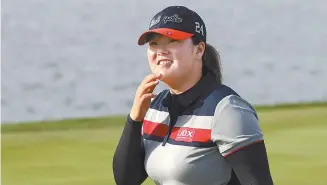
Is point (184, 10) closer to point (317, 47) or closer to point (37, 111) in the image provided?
point (37, 111)

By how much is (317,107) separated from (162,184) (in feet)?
17.7

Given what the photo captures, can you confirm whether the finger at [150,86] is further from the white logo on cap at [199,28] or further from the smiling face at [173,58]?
the white logo on cap at [199,28]

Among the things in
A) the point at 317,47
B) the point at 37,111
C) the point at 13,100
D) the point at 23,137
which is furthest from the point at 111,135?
the point at 317,47

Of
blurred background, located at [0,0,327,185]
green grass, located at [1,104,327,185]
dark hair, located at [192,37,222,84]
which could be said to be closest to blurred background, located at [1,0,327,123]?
blurred background, located at [0,0,327,185]

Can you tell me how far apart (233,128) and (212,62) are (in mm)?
266

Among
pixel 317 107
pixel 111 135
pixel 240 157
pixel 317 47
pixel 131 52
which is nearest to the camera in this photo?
pixel 240 157

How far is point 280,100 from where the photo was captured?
25.0 ft

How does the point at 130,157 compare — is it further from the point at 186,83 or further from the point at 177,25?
the point at 177,25

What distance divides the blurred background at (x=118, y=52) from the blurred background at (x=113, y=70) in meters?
0.01

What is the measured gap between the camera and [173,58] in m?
2.04

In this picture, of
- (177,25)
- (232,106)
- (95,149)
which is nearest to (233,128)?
(232,106)

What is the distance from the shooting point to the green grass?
4758mm

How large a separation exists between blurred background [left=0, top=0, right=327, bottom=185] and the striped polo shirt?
3132 mm

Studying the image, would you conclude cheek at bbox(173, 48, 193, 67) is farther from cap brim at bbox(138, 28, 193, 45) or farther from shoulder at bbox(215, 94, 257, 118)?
shoulder at bbox(215, 94, 257, 118)
